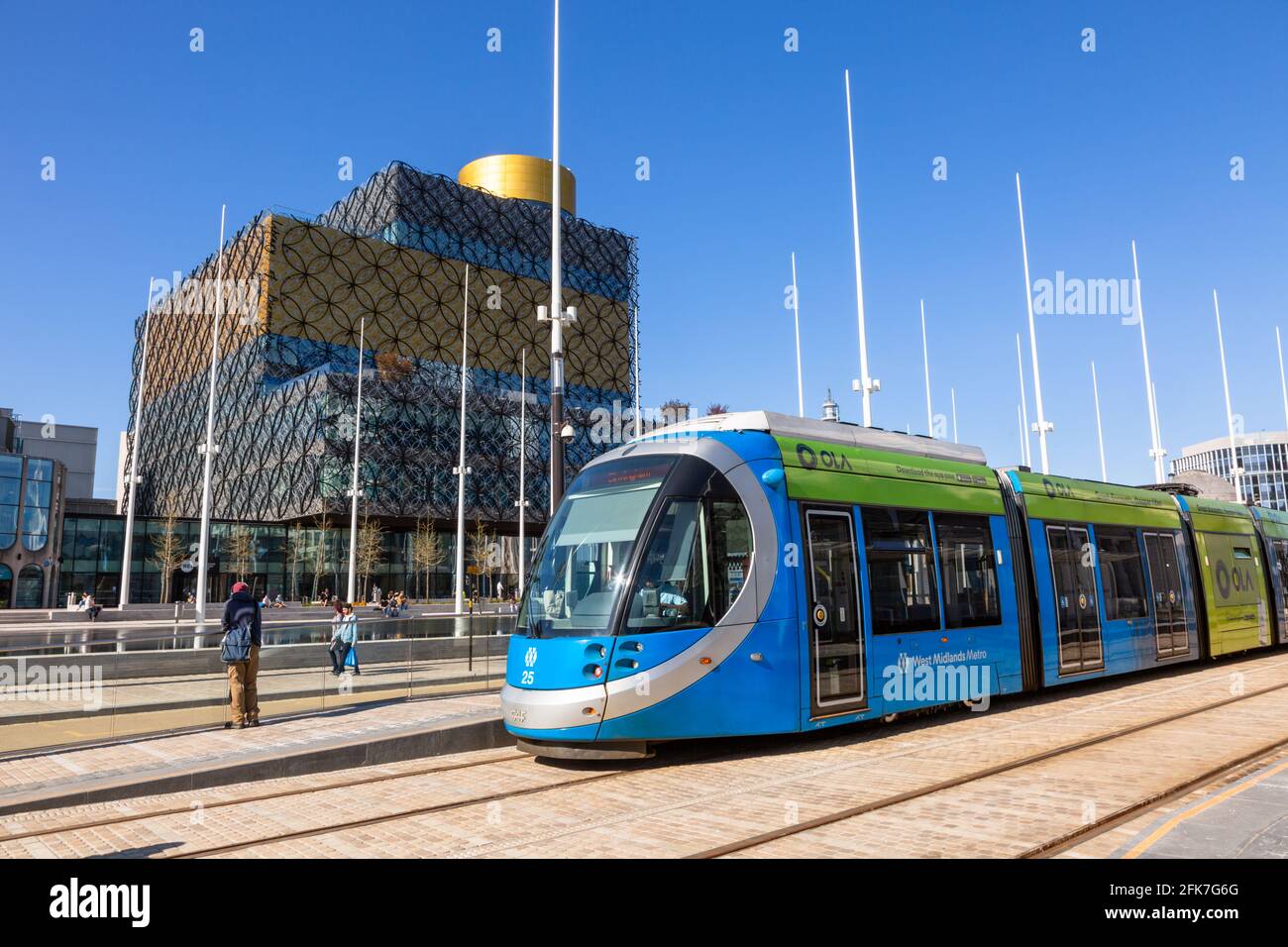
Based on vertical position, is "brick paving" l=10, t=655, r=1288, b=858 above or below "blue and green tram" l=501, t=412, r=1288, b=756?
below

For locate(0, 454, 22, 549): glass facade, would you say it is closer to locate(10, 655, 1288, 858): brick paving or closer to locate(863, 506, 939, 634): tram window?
locate(10, 655, 1288, 858): brick paving

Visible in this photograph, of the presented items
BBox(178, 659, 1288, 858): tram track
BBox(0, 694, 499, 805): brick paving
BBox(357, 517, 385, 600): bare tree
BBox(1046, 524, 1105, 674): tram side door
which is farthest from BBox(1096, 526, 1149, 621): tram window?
BBox(357, 517, 385, 600): bare tree

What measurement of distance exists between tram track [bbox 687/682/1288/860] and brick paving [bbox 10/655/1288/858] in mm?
100

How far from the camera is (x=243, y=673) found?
1161 cm

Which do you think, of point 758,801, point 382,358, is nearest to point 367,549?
point 382,358

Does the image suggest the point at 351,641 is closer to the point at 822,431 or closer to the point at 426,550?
the point at 822,431

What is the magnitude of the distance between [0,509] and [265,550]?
16.3 metres

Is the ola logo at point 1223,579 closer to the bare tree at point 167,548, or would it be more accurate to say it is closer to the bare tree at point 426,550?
the bare tree at point 167,548

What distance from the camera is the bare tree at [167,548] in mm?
55250

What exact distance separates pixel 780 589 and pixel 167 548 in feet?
177

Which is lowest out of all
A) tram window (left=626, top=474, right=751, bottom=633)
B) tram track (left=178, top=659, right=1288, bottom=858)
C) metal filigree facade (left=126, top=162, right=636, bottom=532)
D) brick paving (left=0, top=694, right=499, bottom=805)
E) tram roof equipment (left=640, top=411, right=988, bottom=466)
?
tram track (left=178, top=659, right=1288, bottom=858)

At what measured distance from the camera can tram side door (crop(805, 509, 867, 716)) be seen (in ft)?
32.3

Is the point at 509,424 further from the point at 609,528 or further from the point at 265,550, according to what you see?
the point at 609,528
